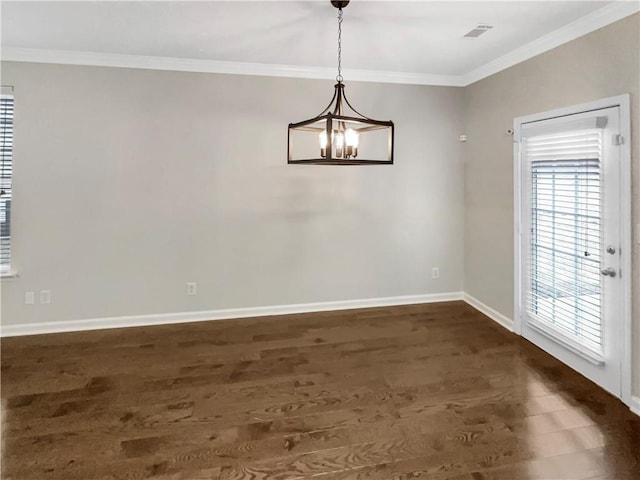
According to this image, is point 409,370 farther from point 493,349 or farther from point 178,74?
point 178,74

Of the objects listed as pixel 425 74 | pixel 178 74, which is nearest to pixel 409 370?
pixel 425 74

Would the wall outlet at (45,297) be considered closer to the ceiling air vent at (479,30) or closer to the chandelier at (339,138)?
the chandelier at (339,138)

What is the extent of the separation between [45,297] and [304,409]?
9.98 ft

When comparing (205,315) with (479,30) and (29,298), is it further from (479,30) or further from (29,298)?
(479,30)

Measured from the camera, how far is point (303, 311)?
461 cm

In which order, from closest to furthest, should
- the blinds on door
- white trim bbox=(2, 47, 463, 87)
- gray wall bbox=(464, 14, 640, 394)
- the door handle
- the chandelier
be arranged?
1. the chandelier
2. gray wall bbox=(464, 14, 640, 394)
3. the door handle
4. the blinds on door
5. white trim bbox=(2, 47, 463, 87)

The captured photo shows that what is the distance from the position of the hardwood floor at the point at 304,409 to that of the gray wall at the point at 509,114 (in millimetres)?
729

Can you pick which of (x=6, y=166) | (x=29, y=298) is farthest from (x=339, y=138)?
(x=29, y=298)

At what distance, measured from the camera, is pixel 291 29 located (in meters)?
3.22

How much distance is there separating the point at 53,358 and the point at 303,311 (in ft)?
8.06

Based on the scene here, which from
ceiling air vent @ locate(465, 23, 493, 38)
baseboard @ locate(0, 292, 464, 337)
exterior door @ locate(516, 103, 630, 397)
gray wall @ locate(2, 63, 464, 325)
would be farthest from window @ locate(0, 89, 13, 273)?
exterior door @ locate(516, 103, 630, 397)

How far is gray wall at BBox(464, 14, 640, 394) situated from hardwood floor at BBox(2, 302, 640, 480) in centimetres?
73

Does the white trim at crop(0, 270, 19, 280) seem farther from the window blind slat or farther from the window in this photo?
the window blind slat

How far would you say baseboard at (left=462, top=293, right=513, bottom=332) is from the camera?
4.11 meters
